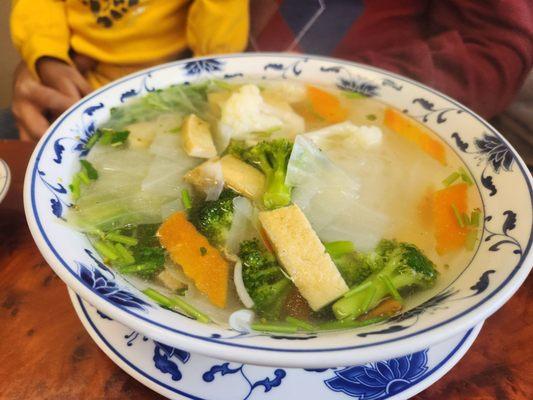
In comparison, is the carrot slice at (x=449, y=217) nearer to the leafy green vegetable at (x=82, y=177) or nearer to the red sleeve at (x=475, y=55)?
the leafy green vegetable at (x=82, y=177)

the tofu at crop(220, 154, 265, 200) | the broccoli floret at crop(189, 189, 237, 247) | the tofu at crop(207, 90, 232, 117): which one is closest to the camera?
the broccoli floret at crop(189, 189, 237, 247)

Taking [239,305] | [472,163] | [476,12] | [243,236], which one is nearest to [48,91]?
[243,236]

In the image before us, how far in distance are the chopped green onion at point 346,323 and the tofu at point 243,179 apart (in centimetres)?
39

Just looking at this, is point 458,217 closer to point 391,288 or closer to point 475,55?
point 391,288

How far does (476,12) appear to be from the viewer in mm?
2049

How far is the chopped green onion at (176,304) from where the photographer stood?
0.81m

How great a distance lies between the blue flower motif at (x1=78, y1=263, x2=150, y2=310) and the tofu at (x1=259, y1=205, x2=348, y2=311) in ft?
0.98

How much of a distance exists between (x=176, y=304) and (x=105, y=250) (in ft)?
0.73

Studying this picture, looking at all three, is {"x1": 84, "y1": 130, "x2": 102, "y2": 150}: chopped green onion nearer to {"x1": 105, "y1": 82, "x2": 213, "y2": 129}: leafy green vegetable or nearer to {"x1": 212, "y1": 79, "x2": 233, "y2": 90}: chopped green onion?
{"x1": 105, "y1": 82, "x2": 213, "y2": 129}: leafy green vegetable

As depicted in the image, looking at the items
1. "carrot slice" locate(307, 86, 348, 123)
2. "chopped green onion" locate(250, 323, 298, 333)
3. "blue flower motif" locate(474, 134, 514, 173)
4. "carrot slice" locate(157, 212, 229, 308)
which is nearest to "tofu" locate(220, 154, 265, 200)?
"carrot slice" locate(157, 212, 229, 308)

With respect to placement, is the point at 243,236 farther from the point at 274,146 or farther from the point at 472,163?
the point at 472,163

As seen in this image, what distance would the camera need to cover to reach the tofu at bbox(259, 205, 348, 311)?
89cm

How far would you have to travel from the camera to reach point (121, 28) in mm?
2148

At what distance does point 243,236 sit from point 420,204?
1.64 feet
